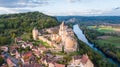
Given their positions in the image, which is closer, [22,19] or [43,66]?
[43,66]

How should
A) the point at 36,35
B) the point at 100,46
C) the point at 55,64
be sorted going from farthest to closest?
the point at 100,46 → the point at 36,35 → the point at 55,64

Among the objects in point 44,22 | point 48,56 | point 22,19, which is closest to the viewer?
point 48,56

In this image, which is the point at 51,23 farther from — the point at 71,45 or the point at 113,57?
the point at 71,45

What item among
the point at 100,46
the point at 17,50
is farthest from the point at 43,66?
the point at 100,46

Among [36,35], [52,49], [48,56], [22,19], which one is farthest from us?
[22,19]

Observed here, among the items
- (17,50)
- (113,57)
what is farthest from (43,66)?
(113,57)

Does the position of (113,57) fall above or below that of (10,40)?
below

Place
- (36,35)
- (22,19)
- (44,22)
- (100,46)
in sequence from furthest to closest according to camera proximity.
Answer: (22,19) → (44,22) → (100,46) → (36,35)

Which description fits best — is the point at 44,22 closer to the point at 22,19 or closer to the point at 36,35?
the point at 22,19

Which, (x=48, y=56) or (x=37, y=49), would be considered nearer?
(x=48, y=56)
